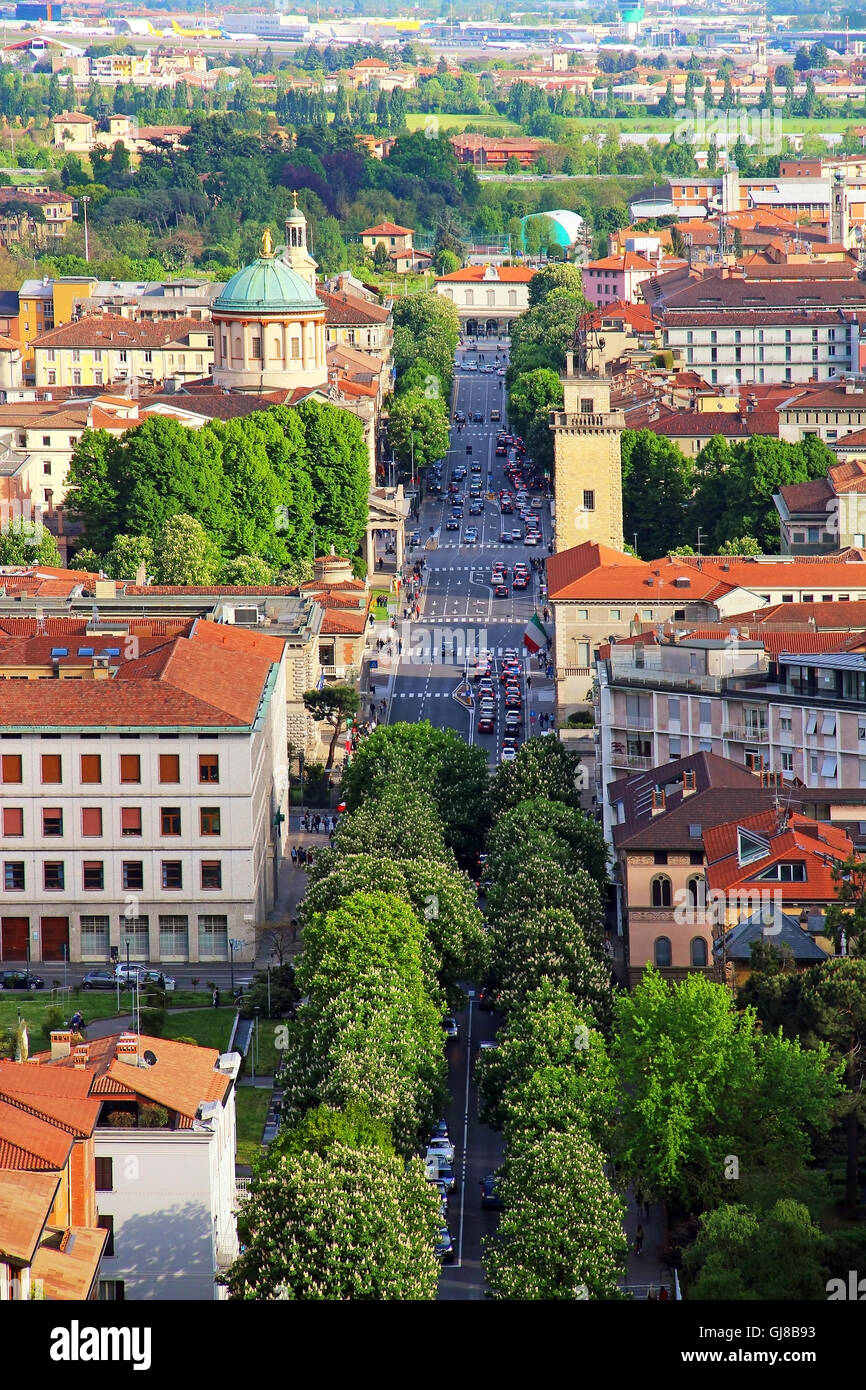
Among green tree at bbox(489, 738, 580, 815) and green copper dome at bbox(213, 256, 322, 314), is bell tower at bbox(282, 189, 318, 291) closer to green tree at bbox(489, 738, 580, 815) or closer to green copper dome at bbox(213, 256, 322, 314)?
green copper dome at bbox(213, 256, 322, 314)

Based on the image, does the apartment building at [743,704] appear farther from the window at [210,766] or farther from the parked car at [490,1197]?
the parked car at [490,1197]

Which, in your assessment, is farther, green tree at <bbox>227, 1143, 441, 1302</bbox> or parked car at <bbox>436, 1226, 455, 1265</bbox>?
parked car at <bbox>436, 1226, 455, 1265</bbox>

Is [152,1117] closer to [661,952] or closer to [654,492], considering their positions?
[661,952]

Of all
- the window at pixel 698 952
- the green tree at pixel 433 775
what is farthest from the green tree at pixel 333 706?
the window at pixel 698 952

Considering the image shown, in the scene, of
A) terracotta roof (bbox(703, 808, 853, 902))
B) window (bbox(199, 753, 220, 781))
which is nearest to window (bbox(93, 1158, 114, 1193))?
terracotta roof (bbox(703, 808, 853, 902))

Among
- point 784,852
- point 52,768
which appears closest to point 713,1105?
point 784,852

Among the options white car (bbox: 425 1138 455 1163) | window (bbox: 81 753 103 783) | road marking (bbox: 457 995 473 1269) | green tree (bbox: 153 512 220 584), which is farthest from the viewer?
green tree (bbox: 153 512 220 584)
